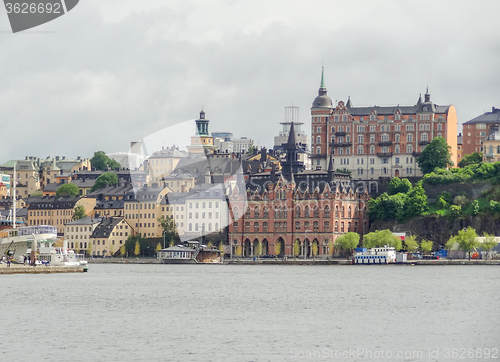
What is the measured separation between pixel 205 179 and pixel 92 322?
367 feet

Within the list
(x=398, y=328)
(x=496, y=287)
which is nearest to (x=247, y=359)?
(x=398, y=328)

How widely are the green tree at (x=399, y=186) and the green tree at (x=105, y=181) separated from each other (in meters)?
59.1

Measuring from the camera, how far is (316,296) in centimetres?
7188

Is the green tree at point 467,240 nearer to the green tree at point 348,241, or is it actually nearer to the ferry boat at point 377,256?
the ferry boat at point 377,256

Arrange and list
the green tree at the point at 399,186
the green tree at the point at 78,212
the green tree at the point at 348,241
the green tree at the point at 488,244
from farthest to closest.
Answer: the green tree at the point at 78,212 < the green tree at the point at 399,186 < the green tree at the point at 348,241 < the green tree at the point at 488,244

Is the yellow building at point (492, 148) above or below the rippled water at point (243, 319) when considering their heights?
above

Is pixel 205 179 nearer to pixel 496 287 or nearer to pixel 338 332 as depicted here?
pixel 496 287

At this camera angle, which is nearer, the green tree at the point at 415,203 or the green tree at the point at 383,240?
the green tree at the point at 383,240

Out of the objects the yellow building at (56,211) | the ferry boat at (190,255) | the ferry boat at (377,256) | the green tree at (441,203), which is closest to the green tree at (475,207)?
the green tree at (441,203)

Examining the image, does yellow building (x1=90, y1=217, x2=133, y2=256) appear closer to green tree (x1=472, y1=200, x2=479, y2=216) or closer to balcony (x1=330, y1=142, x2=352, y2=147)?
balcony (x1=330, y1=142, x2=352, y2=147)

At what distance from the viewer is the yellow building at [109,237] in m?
157

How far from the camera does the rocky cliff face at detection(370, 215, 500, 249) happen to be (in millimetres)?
131125

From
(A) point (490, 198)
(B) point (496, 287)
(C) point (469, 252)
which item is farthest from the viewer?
(A) point (490, 198)

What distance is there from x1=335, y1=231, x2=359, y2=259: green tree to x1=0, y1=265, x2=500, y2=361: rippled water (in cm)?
4528
